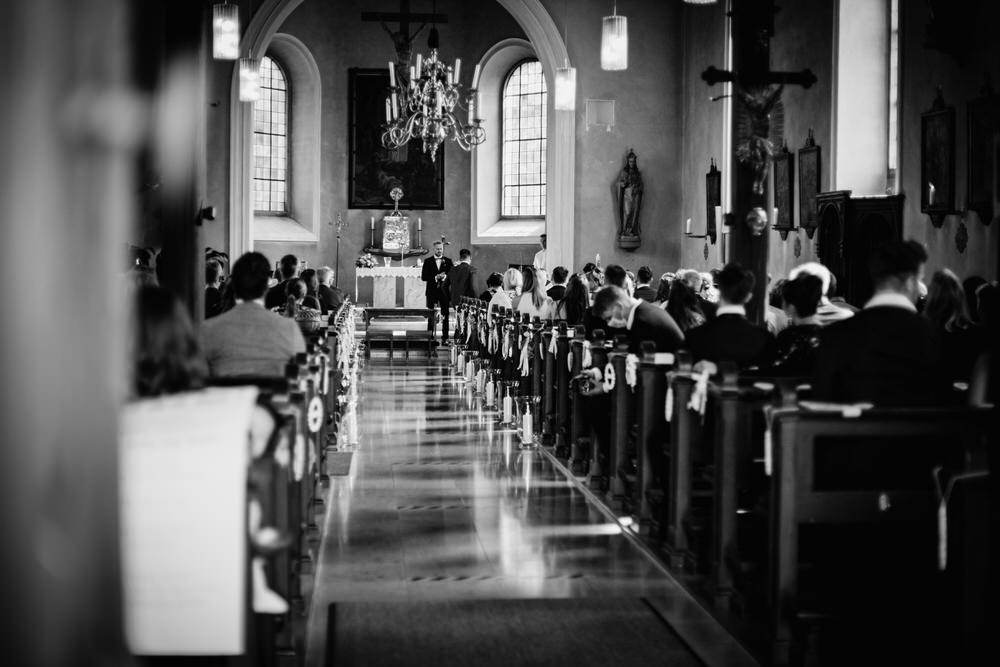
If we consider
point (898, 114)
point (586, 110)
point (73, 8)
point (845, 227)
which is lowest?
point (73, 8)

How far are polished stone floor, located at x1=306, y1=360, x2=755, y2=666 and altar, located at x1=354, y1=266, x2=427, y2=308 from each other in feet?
38.5

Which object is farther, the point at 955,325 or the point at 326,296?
the point at 326,296

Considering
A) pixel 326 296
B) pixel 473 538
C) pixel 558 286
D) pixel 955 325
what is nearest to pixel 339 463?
pixel 473 538

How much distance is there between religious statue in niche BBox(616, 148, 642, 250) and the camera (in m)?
17.0

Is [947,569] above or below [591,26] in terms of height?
below

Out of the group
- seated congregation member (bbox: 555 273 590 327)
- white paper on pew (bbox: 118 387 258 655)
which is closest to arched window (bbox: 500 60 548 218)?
seated congregation member (bbox: 555 273 590 327)

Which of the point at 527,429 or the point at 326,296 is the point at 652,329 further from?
the point at 326,296

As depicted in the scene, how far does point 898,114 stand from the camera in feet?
33.5

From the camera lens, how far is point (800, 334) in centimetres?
517

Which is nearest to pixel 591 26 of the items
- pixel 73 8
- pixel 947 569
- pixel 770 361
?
pixel 770 361

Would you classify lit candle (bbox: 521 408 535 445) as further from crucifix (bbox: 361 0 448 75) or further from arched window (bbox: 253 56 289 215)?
arched window (bbox: 253 56 289 215)

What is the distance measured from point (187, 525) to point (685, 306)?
461cm

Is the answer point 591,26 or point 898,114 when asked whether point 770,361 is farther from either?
point 591,26

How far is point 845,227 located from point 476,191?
12.8 m
